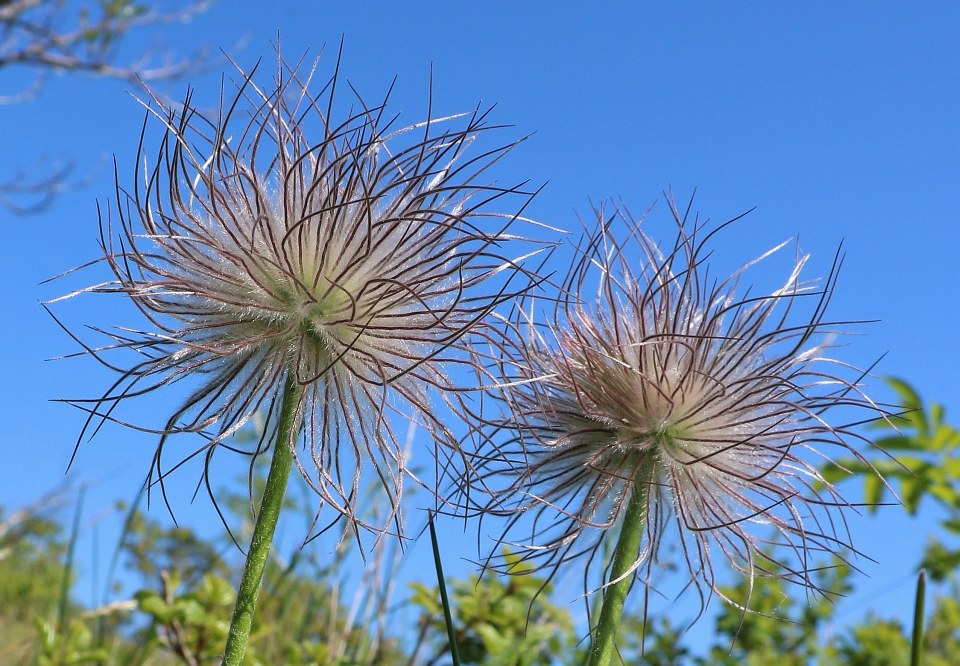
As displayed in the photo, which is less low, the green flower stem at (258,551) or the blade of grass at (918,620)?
the blade of grass at (918,620)

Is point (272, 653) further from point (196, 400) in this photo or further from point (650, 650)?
point (196, 400)

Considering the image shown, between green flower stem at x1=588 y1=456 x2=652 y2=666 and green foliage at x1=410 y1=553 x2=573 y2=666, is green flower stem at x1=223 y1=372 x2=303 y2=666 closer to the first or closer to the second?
green flower stem at x1=588 y1=456 x2=652 y2=666

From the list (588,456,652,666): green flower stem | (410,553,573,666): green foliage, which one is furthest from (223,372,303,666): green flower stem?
(410,553,573,666): green foliage

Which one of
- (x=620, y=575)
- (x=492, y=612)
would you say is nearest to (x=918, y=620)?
(x=620, y=575)

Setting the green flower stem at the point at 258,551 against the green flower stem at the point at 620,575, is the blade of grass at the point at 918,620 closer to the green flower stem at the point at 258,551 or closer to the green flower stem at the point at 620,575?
the green flower stem at the point at 620,575

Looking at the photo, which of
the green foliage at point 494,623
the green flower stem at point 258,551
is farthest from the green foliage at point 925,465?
the green flower stem at point 258,551

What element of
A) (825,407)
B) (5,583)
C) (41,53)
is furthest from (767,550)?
(5,583)

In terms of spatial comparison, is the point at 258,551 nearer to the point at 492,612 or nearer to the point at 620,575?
the point at 620,575
